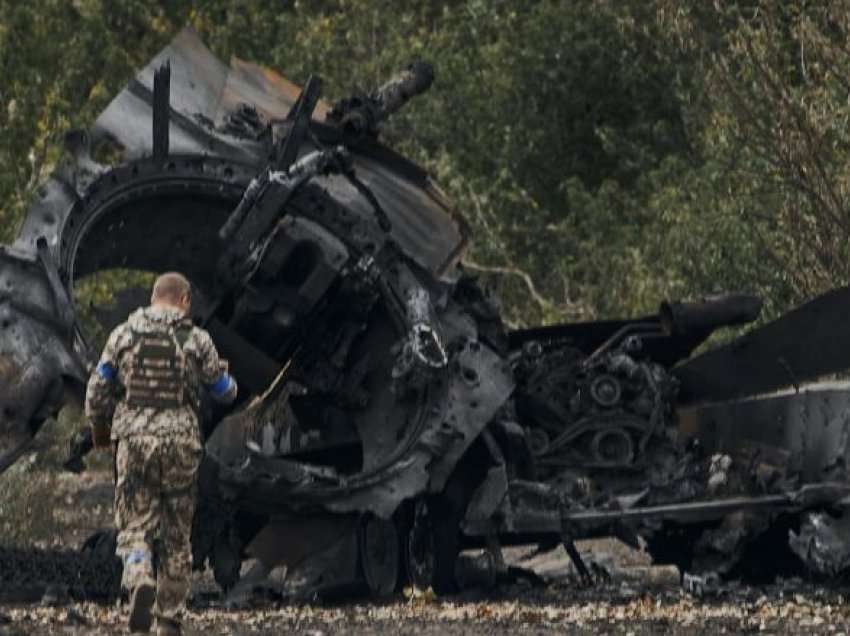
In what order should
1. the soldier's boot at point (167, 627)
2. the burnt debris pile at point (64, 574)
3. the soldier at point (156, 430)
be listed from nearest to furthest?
the soldier's boot at point (167, 627) < the soldier at point (156, 430) < the burnt debris pile at point (64, 574)

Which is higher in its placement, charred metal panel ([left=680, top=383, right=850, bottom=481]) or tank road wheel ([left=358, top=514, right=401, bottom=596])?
charred metal panel ([left=680, top=383, right=850, bottom=481])

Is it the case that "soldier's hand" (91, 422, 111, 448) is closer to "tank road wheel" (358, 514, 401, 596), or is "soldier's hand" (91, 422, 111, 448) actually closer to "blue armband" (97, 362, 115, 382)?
"blue armband" (97, 362, 115, 382)

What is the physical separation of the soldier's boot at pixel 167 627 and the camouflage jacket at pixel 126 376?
0.80 metres

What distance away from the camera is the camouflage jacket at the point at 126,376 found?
520 inches

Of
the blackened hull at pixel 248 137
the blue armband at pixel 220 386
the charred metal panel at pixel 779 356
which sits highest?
the blackened hull at pixel 248 137

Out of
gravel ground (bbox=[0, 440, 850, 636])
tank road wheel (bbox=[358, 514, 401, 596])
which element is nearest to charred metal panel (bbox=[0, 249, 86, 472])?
gravel ground (bbox=[0, 440, 850, 636])

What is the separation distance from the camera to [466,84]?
35.5m

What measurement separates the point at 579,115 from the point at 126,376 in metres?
23.2

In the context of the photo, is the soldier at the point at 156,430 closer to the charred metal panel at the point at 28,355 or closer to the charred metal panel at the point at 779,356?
the charred metal panel at the point at 28,355

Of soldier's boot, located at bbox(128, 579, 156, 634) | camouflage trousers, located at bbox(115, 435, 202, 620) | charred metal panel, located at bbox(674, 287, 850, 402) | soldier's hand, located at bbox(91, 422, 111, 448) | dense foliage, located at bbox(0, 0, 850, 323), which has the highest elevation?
dense foliage, located at bbox(0, 0, 850, 323)

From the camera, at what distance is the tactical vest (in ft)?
43.3

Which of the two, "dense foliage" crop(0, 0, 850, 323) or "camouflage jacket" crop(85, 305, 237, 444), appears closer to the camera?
"camouflage jacket" crop(85, 305, 237, 444)

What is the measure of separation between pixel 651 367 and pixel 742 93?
32.4 ft

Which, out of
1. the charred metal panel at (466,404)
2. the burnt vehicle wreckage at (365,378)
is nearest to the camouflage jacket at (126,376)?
the burnt vehicle wreckage at (365,378)
